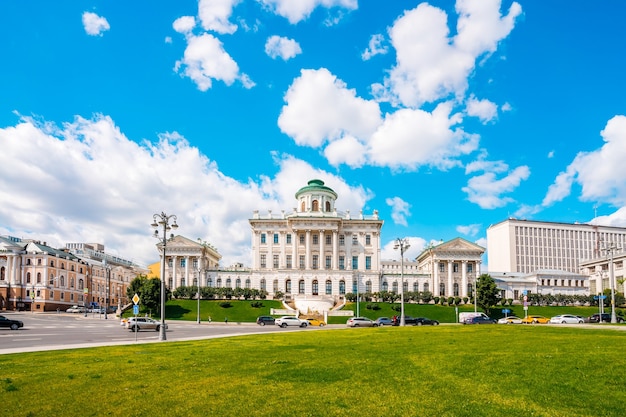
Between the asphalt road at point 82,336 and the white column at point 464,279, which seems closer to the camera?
the asphalt road at point 82,336

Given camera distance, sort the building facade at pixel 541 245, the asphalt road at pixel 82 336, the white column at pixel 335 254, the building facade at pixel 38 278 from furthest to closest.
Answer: the building facade at pixel 541 245
the white column at pixel 335 254
the building facade at pixel 38 278
the asphalt road at pixel 82 336

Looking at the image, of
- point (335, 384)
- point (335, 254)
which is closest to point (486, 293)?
point (335, 254)

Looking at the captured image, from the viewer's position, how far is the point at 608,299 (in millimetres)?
108312

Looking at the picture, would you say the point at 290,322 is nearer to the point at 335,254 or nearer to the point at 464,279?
the point at 335,254

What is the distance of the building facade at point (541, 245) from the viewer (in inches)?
7318

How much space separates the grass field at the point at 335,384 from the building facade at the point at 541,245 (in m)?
176

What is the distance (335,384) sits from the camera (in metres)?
14.5

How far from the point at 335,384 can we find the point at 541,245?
194726 mm

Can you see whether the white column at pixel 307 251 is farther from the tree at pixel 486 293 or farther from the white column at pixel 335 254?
the tree at pixel 486 293

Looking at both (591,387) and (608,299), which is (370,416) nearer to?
(591,387)

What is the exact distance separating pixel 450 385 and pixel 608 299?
11256cm

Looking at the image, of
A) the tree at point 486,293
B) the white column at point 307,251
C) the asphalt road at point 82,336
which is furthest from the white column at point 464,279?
the asphalt road at point 82,336

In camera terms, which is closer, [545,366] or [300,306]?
[545,366]

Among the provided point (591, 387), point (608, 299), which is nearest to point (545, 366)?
point (591, 387)
